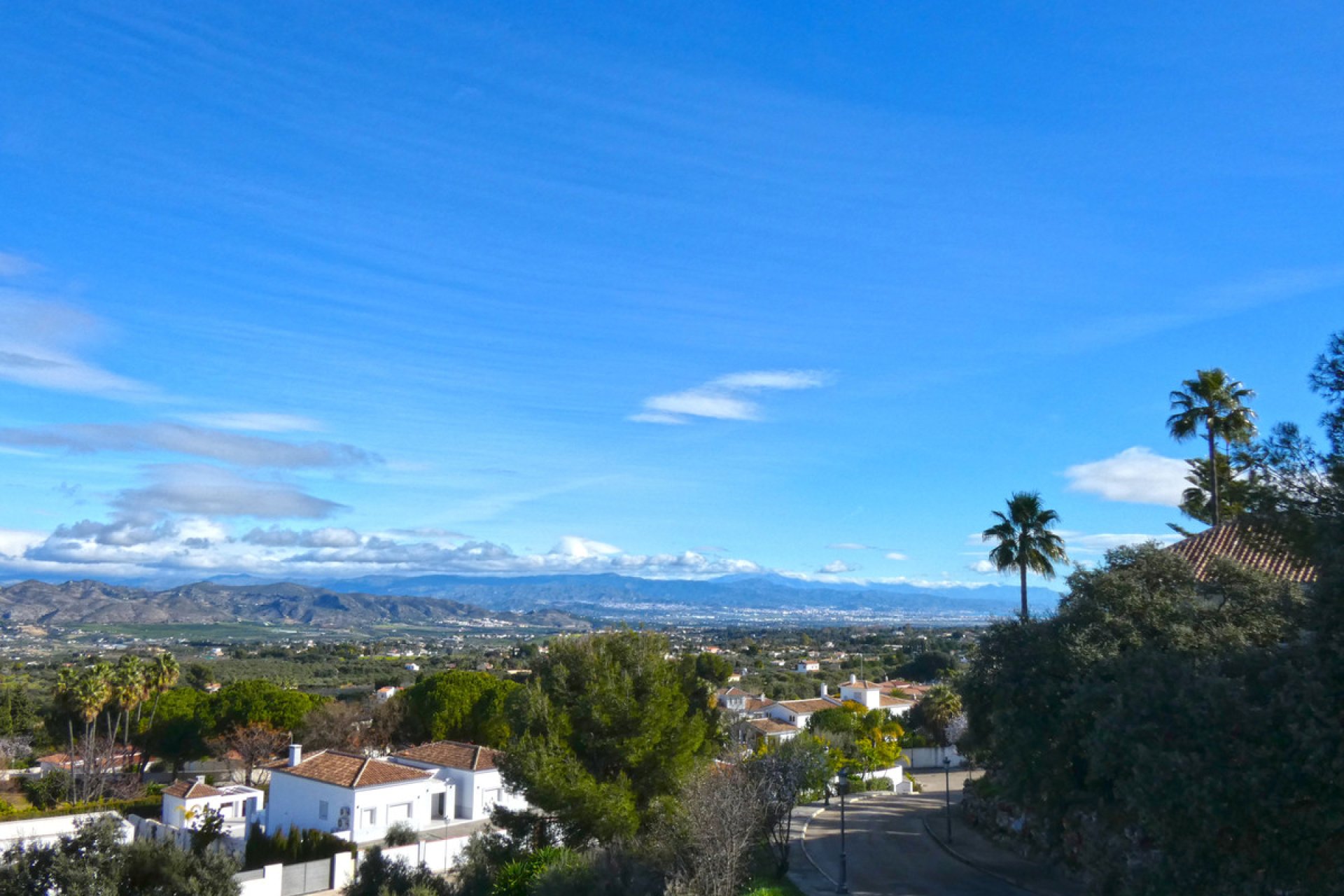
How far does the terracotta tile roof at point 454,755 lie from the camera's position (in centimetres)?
3659

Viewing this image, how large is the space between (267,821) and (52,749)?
25.7m

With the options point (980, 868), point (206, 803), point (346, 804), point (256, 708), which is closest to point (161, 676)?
point (256, 708)

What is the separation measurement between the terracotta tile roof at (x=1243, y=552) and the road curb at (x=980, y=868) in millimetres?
7143

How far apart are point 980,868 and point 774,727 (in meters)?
30.3

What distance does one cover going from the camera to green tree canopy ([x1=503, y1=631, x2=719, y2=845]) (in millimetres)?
20641

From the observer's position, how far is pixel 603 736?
2189 centimetres

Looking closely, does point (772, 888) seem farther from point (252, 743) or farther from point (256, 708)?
point (256, 708)

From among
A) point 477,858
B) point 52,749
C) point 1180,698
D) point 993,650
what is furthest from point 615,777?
point 52,749

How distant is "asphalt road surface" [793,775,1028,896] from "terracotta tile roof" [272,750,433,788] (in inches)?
556

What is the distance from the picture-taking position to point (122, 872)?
18.8 metres

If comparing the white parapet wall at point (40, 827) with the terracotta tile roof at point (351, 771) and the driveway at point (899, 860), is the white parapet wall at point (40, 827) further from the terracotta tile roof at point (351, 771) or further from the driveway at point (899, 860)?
the driveway at point (899, 860)

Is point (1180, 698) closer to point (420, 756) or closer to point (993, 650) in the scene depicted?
point (993, 650)

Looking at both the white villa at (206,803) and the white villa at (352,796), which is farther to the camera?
the white villa at (352,796)

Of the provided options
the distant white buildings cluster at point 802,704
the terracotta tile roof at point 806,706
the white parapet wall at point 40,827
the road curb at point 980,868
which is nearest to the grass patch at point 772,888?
the road curb at point 980,868
